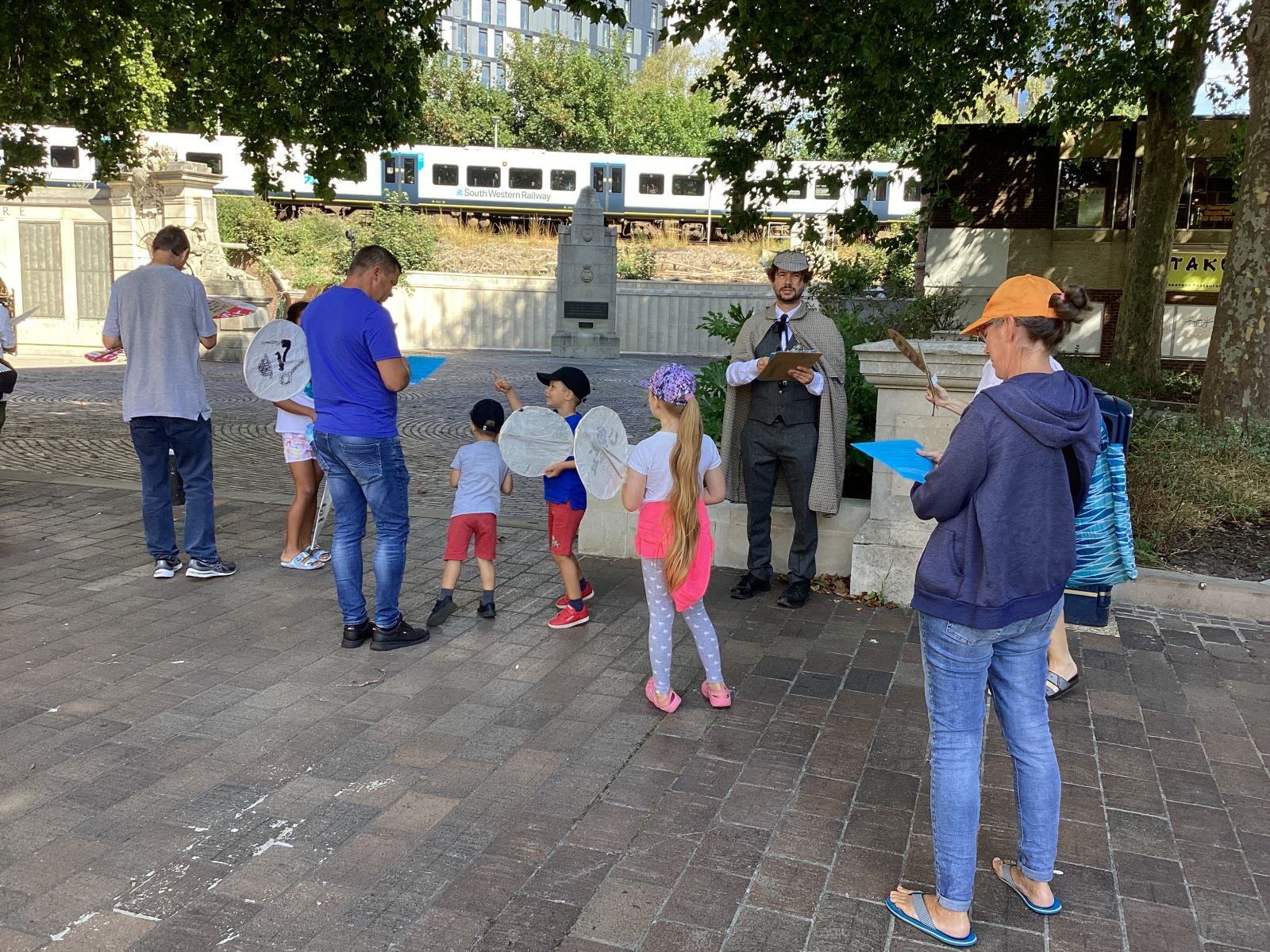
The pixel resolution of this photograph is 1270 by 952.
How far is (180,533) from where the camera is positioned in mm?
7531

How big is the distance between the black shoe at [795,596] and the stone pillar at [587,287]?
19.5 meters

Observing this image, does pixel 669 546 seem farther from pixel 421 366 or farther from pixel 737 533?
pixel 737 533

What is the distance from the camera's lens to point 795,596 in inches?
240

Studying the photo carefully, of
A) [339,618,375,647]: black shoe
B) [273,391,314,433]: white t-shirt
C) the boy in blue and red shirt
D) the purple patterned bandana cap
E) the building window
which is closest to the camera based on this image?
the purple patterned bandana cap

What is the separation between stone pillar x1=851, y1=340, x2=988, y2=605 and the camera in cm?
596

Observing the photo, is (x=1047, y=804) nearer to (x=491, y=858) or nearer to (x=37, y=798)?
(x=491, y=858)

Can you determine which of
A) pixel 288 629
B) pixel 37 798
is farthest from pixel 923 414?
pixel 37 798

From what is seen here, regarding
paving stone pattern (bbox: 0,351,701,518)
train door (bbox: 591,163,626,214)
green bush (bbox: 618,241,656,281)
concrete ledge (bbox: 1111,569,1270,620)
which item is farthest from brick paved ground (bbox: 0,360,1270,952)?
train door (bbox: 591,163,626,214)

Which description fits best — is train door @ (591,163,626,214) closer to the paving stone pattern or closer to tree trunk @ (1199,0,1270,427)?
the paving stone pattern

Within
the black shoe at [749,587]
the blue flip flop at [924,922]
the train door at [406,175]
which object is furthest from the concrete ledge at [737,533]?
the train door at [406,175]

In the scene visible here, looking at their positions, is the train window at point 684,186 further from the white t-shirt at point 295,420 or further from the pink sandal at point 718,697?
the pink sandal at point 718,697

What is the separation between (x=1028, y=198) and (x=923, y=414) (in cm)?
2060

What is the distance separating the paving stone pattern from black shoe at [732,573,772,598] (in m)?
2.67

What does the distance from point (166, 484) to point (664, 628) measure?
3.53 meters
